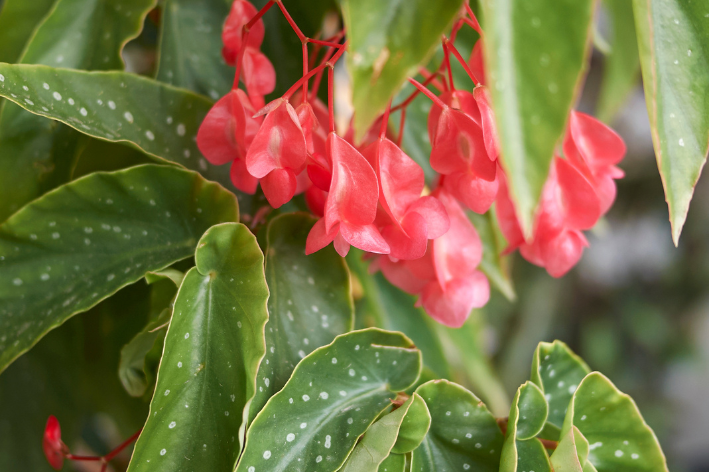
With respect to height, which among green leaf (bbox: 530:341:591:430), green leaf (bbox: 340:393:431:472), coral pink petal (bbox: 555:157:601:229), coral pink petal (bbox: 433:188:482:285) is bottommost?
green leaf (bbox: 530:341:591:430)

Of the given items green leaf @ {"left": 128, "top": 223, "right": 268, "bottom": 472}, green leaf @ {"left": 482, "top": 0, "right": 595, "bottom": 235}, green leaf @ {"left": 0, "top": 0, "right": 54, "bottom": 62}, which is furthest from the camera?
green leaf @ {"left": 0, "top": 0, "right": 54, "bottom": 62}

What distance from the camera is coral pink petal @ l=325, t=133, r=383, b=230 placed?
26 centimetres

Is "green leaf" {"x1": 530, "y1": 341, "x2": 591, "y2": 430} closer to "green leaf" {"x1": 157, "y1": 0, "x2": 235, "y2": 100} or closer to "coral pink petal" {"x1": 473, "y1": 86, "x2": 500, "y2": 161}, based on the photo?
"coral pink petal" {"x1": 473, "y1": 86, "x2": 500, "y2": 161}

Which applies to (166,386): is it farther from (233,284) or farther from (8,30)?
(8,30)

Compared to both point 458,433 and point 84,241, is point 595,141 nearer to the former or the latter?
point 458,433

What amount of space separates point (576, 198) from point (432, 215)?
103 mm

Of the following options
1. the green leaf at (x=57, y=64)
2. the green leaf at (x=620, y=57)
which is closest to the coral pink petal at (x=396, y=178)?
the green leaf at (x=57, y=64)

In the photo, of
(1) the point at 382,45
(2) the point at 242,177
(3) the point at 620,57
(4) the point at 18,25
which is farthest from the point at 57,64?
(3) the point at 620,57

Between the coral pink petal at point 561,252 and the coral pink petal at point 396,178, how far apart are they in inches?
4.0

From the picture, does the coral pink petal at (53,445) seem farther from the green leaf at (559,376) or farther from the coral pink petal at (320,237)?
the green leaf at (559,376)

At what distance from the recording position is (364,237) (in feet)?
0.87

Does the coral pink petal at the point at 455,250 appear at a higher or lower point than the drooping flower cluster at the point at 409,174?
lower

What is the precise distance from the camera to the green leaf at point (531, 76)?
0.17m

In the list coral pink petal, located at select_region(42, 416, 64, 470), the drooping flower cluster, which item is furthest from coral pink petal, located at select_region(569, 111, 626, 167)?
coral pink petal, located at select_region(42, 416, 64, 470)
